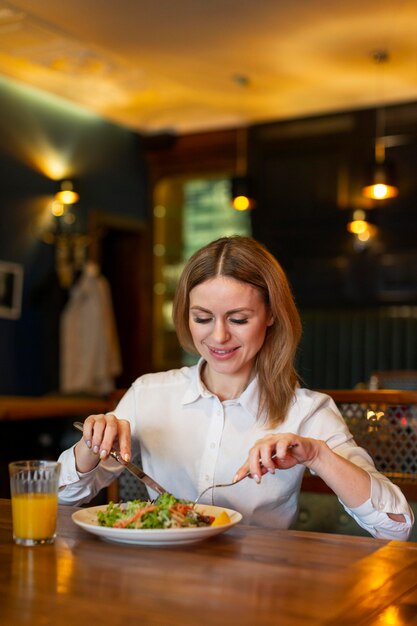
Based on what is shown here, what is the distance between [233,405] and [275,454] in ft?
1.44

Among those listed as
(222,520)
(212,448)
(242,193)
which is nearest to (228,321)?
(212,448)

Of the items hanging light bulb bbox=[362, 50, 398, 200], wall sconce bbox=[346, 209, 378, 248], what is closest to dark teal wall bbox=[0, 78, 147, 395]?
wall sconce bbox=[346, 209, 378, 248]

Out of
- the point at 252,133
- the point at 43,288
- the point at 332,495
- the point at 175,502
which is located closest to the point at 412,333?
the point at 252,133

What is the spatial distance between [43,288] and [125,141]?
1671mm

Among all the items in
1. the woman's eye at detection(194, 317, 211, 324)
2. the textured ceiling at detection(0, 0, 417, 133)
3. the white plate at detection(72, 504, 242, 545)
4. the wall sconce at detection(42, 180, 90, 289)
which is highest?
the textured ceiling at detection(0, 0, 417, 133)

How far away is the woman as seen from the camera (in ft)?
6.71

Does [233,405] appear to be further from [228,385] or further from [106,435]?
[106,435]

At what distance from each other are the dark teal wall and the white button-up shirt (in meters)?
4.52

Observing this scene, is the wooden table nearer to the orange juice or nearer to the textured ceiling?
the orange juice

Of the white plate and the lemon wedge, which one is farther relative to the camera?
the lemon wedge

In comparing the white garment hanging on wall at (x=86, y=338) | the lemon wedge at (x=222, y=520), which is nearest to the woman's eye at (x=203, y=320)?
the lemon wedge at (x=222, y=520)

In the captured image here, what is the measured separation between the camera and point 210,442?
211cm

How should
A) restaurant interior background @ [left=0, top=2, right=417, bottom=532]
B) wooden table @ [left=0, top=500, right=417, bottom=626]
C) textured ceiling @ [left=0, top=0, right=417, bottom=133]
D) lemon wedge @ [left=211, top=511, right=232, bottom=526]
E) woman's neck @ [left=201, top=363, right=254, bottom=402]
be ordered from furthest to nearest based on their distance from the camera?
restaurant interior background @ [left=0, top=2, right=417, bottom=532] → textured ceiling @ [left=0, top=0, right=417, bottom=133] → woman's neck @ [left=201, top=363, right=254, bottom=402] → lemon wedge @ [left=211, top=511, right=232, bottom=526] → wooden table @ [left=0, top=500, right=417, bottom=626]

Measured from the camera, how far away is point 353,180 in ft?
23.7
